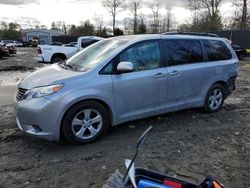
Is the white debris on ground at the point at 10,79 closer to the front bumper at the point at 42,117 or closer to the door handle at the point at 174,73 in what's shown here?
the front bumper at the point at 42,117

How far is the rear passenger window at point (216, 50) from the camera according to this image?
6070mm

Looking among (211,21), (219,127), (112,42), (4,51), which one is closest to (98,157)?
(112,42)

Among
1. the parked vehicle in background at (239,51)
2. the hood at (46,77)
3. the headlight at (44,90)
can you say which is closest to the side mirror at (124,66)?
the hood at (46,77)

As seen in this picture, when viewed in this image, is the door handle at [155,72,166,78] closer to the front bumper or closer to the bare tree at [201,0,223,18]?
the front bumper

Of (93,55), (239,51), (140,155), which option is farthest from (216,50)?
(239,51)

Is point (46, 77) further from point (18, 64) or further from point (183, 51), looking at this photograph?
point (18, 64)

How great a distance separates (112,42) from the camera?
5.31m

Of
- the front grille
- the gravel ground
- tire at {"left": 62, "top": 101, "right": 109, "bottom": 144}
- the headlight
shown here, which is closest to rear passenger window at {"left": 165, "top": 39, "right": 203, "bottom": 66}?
the gravel ground

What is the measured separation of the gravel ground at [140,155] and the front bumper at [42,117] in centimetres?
31

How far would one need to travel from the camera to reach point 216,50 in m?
6.27

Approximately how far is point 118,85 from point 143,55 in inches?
32.2

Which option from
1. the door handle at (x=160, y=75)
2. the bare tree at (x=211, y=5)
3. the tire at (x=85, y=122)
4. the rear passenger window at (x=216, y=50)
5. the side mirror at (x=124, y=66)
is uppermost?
the bare tree at (x=211, y=5)

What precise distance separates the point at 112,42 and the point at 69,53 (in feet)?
36.8

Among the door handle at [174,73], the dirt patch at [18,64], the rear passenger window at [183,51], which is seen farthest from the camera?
the dirt patch at [18,64]
